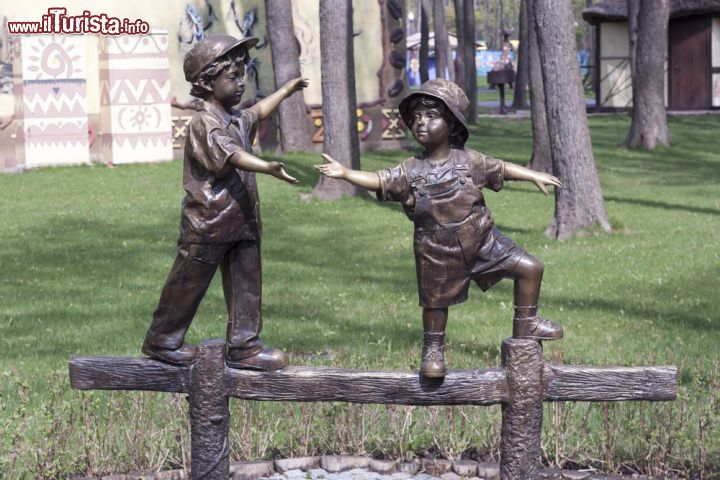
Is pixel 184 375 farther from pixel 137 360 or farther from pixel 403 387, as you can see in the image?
pixel 403 387

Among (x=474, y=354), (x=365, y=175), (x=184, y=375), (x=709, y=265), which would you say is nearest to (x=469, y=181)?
(x=365, y=175)

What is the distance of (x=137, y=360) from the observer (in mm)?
5027

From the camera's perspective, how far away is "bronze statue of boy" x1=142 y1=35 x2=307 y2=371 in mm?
4789

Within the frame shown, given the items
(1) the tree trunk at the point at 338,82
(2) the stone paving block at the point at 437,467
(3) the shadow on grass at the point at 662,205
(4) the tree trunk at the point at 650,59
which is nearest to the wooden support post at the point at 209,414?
(2) the stone paving block at the point at 437,467

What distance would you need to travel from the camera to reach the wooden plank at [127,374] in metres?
5.00

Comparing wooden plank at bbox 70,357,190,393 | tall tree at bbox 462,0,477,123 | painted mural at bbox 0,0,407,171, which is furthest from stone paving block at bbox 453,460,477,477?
tall tree at bbox 462,0,477,123

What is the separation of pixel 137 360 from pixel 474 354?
3009 millimetres

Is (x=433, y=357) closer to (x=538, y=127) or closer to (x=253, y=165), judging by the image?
(x=253, y=165)

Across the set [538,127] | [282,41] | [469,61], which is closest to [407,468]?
[538,127]

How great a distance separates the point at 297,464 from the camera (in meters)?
5.70

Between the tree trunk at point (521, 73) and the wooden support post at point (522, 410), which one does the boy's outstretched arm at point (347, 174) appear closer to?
the wooden support post at point (522, 410)

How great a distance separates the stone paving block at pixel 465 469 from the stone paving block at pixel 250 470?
936mm

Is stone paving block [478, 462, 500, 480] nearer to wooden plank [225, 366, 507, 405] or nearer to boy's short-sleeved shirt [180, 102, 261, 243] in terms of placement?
wooden plank [225, 366, 507, 405]

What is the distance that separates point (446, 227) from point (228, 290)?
103 cm
